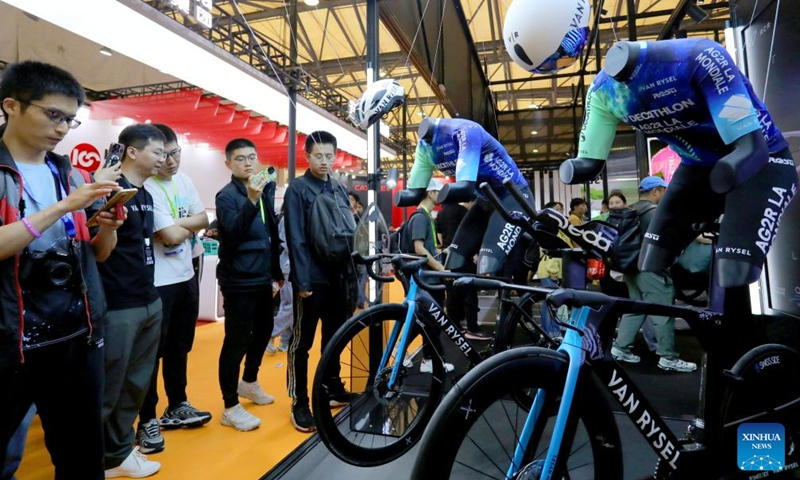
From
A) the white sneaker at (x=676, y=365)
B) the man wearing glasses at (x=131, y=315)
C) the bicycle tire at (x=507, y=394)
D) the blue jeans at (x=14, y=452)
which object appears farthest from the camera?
the white sneaker at (x=676, y=365)

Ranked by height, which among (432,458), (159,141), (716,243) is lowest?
(432,458)

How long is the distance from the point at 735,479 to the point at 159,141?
8.41 ft

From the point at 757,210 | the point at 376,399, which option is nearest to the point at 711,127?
the point at 757,210

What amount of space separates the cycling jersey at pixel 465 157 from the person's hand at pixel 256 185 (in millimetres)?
841

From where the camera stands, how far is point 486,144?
240 centimetres

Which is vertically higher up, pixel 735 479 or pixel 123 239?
→ pixel 123 239

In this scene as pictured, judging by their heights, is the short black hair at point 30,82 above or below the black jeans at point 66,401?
above

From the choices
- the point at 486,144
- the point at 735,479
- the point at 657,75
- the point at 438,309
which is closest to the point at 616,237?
the point at 657,75

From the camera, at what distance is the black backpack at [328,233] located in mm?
2453

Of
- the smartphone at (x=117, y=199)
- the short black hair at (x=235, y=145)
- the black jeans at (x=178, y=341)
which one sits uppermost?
the short black hair at (x=235, y=145)

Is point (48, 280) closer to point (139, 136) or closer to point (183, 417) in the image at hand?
point (139, 136)

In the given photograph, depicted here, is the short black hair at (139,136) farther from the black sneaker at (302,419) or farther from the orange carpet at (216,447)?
the black sneaker at (302,419)

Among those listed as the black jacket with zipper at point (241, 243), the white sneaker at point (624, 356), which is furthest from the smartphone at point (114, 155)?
the white sneaker at point (624, 356)

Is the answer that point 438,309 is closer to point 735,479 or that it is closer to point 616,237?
point 616,237
